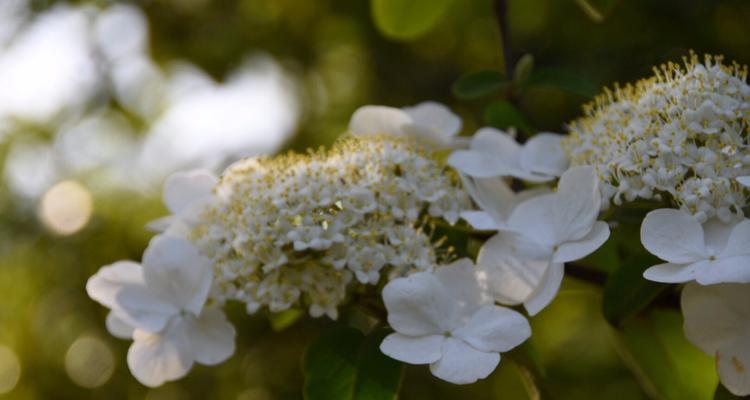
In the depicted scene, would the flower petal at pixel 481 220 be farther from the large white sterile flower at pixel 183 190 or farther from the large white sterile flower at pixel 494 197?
the large white sterile flower at pixel 183 190

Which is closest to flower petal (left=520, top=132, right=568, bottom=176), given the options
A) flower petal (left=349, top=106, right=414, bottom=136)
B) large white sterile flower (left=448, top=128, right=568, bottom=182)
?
large white sterile flower (left=448, top=128, right=568, bottom=182)

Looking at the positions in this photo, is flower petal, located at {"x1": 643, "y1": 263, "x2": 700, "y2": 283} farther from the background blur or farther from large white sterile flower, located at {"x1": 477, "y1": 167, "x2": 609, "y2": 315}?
the background blur

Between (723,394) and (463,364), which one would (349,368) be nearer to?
(463,364)

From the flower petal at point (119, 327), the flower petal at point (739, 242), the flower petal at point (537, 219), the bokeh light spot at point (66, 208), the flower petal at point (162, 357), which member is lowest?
the bokeh light spot at point (66, 208)

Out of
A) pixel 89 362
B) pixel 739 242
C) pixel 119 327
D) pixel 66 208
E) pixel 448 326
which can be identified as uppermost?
pixel 739 242

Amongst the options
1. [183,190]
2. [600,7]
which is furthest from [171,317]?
[600,7]

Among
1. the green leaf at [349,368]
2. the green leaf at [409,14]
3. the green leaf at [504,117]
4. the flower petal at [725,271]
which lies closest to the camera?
the flower petal at [725,271]

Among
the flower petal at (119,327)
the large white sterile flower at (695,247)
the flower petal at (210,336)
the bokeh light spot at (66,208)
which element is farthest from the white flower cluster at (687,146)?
the bokeh light spot at (66,208)

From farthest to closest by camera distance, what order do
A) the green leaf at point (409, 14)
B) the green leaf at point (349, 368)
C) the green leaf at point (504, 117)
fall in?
the green leaf at point (409, 14) → the green leaf at point (504, 117) → the green leaf at point (349, 368)
